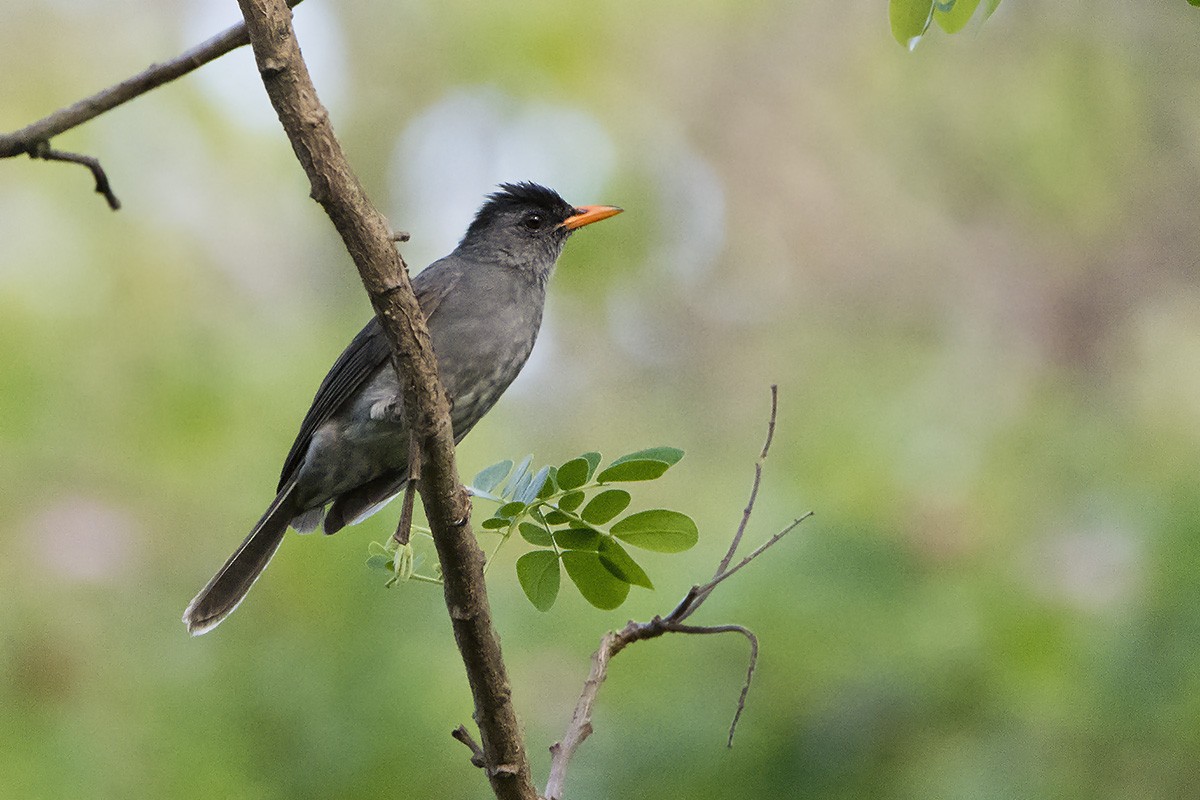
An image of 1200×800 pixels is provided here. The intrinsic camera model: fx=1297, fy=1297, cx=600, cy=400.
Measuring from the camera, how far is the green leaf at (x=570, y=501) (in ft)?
7.75

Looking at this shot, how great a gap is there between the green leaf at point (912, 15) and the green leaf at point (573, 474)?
2.97ft

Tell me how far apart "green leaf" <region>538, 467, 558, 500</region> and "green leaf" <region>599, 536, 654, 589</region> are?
17 cm

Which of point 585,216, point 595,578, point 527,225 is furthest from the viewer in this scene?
point 585,216

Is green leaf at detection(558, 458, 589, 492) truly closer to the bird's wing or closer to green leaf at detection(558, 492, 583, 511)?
green leaf at detection(558, 492, 583, 511)

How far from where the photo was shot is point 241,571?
3.88 m

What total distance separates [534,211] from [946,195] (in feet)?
13.4

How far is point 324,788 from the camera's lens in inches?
145

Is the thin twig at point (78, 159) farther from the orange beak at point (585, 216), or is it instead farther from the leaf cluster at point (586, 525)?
the orange beak at point (585, 216)

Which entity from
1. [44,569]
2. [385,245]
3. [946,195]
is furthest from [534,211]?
[946,195]

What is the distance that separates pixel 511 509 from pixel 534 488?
2.2 inches

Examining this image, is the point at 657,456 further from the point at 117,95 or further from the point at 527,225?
the point at 527,225

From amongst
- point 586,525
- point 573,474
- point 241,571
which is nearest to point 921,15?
point 573,474

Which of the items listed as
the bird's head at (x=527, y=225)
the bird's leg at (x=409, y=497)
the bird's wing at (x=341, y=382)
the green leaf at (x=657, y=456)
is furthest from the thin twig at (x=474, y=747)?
the bird's head at (x=527, y=225)

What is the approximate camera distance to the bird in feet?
12.8
